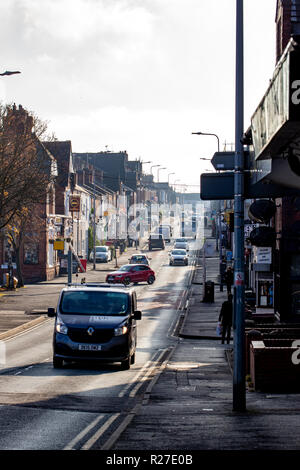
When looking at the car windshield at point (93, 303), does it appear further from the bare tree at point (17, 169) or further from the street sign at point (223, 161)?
the bare tree at point (17, 169)

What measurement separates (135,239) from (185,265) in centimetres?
3887

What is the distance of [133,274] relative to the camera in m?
59.9

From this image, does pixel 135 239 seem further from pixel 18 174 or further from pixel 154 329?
pixel 154 329

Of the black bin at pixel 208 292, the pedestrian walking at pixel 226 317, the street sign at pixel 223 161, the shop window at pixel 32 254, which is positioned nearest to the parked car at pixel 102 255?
the shop window at pixel 32 254

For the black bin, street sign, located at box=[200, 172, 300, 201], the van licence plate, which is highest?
street sign, located at box=[200, 172, 300, 201]

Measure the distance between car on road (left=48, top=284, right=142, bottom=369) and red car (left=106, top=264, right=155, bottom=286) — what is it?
36389mm

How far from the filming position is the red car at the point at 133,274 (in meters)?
58.6

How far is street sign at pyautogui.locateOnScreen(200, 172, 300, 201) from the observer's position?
1404 cm

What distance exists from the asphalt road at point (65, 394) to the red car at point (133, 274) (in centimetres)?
2462

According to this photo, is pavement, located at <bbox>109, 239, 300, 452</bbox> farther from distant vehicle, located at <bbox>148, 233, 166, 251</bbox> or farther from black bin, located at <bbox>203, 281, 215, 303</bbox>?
distant vehicle, located at <bbox>148, 233, 166, 251</bbox>

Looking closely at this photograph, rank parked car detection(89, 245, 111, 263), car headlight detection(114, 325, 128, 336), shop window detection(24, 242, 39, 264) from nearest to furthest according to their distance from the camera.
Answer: car headlight detection(114, 325, 128, 336)
shop window detection(24, 242, 39, 264)
parked car detection(89, 245, 111, 263)

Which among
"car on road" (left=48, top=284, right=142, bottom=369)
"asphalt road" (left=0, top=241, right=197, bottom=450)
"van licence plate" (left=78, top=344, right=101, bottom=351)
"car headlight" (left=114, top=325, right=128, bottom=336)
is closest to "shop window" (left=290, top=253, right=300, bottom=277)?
"asphalt road" (left=0, top=241, right=197, bottom=450)

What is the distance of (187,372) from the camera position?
70.1 ft

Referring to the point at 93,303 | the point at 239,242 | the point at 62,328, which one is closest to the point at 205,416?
the point at 239,242
